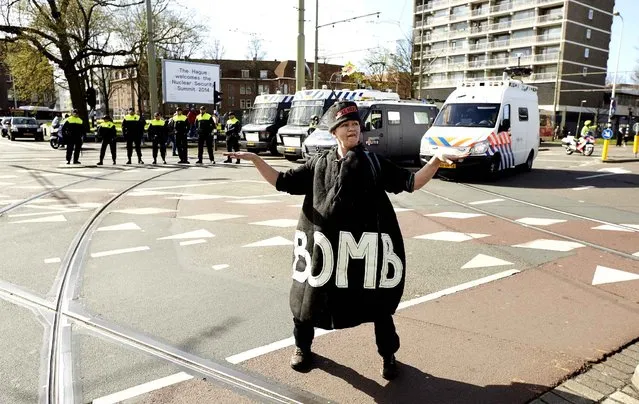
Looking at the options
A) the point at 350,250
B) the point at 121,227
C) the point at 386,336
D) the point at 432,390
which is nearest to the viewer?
the point at 350,250

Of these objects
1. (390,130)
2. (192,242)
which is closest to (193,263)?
(192,242)

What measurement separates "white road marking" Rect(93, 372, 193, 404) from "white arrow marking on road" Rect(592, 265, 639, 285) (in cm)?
413

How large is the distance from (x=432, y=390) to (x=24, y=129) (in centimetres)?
3672

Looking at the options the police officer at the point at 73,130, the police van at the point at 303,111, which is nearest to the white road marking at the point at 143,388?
the police officer at the point at 73,130

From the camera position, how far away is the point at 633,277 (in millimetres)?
5352

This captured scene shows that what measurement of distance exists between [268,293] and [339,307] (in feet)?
6.11

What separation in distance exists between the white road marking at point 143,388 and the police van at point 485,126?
417 inches

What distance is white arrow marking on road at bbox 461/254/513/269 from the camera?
5.70 metres

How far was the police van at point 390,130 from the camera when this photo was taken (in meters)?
16.0

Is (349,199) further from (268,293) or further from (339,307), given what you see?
(268,293)

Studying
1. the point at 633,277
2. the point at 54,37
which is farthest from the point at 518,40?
the point at 633,277

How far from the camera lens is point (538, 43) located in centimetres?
6738

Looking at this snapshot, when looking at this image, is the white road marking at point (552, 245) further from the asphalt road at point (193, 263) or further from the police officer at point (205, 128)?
the police officer at point (205, 128)

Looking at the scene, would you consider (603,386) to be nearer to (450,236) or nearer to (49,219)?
(450,236)
